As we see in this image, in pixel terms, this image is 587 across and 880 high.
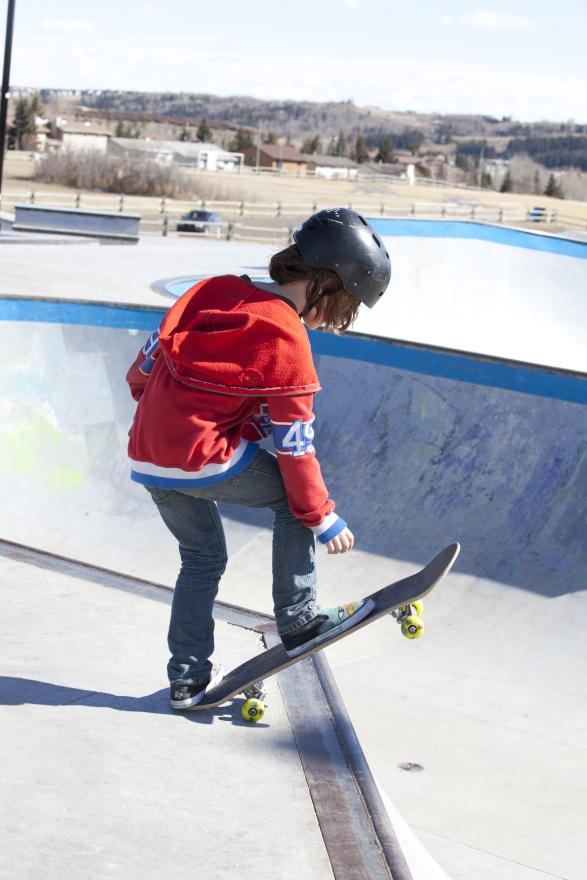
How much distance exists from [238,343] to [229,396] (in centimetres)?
16

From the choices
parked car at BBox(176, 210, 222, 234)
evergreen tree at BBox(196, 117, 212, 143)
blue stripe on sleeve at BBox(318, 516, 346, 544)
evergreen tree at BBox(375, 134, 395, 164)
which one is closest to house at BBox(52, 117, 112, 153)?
evergreen tree at BBox(196, 117, 212, 143)

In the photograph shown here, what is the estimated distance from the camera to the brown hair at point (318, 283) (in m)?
3.12

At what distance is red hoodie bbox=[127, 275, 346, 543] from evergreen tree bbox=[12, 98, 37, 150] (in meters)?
116

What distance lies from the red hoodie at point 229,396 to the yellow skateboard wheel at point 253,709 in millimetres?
615

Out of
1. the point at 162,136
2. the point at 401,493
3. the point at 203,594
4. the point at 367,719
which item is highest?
the point at 162,136

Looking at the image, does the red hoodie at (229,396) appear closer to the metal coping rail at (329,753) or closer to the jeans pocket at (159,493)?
the jeans pocket at (159,493)

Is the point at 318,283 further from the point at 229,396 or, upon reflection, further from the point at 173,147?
the point at 173,147

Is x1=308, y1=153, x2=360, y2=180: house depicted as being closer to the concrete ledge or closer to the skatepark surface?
the concrete ledge

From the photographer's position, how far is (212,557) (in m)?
3.37

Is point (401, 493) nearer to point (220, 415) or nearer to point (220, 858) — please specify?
point (220, 415)

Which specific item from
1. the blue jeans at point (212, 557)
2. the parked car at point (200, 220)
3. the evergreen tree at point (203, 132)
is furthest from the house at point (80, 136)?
the blue jeans at point (212, 557)

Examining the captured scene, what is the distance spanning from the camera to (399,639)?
6738mm

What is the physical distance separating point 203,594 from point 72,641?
2.22 feet

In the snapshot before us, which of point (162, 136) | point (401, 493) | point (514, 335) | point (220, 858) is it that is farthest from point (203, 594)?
point (162, 136)
